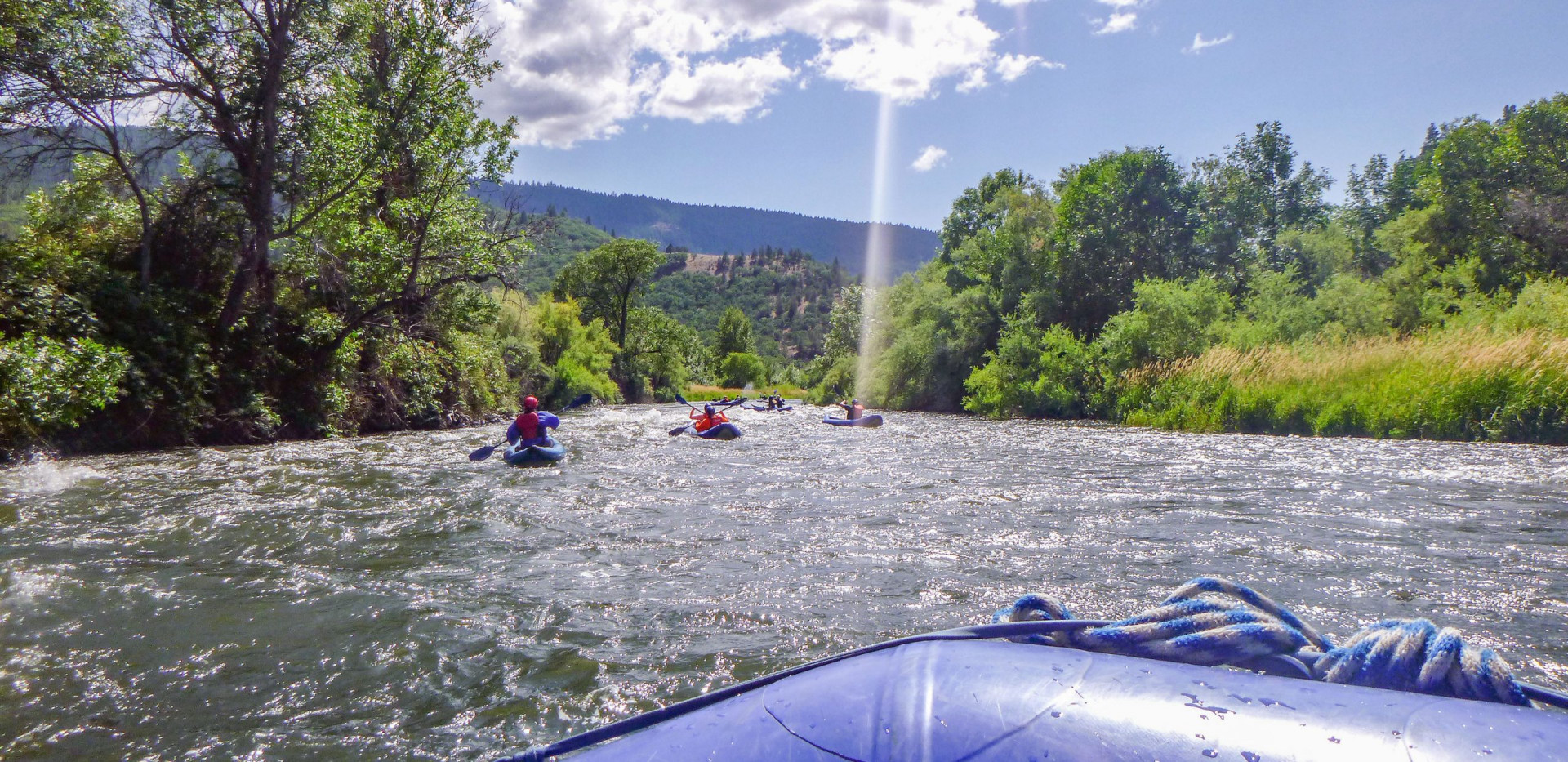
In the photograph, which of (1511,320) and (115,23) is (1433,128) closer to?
(1511,320)

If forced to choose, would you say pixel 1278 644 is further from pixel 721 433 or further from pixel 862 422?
pixel 862 422

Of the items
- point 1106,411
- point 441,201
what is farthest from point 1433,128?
point 441,201

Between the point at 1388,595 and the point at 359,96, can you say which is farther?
the point at 359,96

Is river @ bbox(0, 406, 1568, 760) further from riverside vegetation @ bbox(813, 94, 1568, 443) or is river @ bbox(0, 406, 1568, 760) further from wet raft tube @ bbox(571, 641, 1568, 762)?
riverside vegetation @ bbox(813, 94, 1568, 443)

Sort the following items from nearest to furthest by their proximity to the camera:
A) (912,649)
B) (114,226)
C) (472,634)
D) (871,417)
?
(912,649) < (472,634) < (114,226) < (871,417)

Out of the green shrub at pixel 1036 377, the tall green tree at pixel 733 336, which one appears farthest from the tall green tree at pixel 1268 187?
the tall green tree at pixel 733 336

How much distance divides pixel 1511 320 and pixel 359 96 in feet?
73.0

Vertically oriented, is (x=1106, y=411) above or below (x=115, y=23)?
below

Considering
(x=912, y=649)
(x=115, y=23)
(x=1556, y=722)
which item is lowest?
(x=912, y=649)

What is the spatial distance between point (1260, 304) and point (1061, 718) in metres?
24.1

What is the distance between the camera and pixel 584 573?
5.31 meters

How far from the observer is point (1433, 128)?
165 feet

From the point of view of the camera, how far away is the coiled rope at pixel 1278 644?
1562 mm

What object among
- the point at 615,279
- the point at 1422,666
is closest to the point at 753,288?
the point at 615,279
